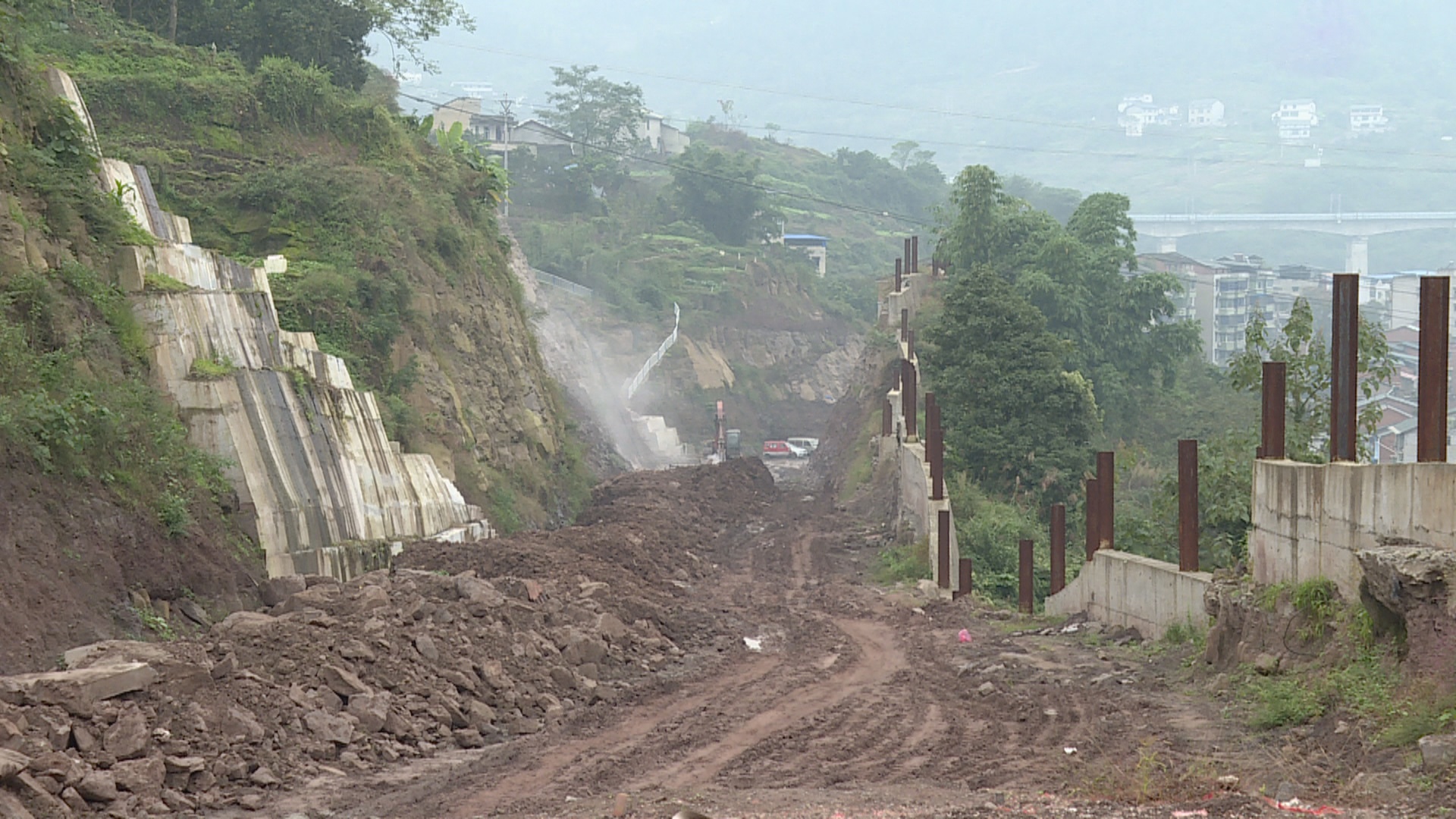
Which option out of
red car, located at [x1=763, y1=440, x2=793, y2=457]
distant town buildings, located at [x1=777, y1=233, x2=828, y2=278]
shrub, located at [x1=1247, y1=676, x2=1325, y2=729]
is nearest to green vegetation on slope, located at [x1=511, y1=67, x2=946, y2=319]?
distant town buildings, located at [x1=777, y1=233, x2=828, y2=278]

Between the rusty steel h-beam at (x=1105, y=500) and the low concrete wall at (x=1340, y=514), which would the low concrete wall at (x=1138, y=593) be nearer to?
the rusty steel h-beam at (x=1105, y=500)

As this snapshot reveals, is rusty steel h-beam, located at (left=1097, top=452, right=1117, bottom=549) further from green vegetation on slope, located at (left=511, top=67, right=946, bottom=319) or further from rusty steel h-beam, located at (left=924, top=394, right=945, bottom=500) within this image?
green vegetation on slope, located at (left=511, top=67, right=946, bottom=319)

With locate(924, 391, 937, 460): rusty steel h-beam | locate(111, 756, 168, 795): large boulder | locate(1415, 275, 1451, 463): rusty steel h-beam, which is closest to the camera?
locate(111, 756, 168, 795): large boulder

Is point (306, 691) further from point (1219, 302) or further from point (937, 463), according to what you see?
point (1219, 302)

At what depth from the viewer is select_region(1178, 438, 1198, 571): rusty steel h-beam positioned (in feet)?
60.0

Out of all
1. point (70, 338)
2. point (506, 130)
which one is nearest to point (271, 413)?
point (70, 338)

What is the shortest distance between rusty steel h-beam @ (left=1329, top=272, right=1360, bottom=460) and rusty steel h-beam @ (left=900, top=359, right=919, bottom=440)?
2413 cm

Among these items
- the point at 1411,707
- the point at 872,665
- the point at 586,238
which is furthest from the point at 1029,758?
the point at 586,238

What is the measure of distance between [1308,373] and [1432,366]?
15.6 m

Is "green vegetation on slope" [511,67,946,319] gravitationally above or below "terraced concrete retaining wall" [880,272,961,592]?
above

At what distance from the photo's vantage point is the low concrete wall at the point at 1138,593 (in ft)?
59.3

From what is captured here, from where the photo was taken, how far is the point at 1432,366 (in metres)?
13.4

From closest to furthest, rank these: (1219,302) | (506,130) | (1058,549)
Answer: (1058,549) → (1219,302) → (506,130)

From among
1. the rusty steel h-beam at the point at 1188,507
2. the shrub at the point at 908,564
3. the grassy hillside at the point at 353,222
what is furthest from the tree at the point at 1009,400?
the rusty steel h-beam at the point at 1188,507
